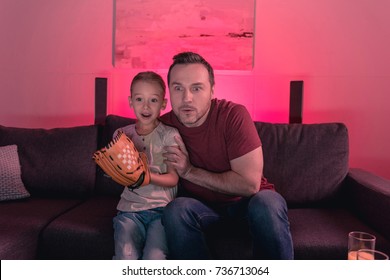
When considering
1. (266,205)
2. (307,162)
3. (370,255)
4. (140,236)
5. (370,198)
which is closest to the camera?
(370,255)

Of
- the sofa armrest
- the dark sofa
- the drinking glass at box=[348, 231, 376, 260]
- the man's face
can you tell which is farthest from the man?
the sofa armrest

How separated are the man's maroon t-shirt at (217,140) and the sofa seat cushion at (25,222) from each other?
68cm

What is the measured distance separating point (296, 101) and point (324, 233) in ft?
3.94

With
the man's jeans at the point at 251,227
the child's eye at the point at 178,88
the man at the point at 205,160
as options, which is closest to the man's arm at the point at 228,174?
the man at the point at 205,160

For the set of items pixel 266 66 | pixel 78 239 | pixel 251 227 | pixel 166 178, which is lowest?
pixel 78 239

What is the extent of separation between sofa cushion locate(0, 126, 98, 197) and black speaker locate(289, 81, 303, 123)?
1.31 metres

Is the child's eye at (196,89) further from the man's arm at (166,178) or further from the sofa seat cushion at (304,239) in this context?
the sofa seat cushion at (304,239)

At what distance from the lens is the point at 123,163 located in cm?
142

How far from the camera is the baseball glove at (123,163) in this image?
1.42 meters

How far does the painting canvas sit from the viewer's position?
2602 mm

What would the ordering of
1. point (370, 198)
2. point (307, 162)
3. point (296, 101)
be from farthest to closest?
point (296, 101) < point (307, 162) < point (370, 198)

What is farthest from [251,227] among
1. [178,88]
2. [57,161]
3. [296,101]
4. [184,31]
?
[184,31]

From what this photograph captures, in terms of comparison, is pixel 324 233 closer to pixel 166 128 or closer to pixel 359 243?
pixel 359 243
